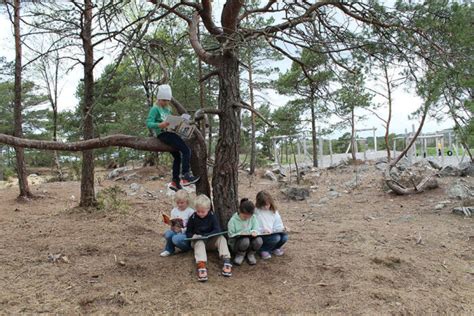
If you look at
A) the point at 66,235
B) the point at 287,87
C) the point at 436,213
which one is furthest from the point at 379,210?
the point at 287,87

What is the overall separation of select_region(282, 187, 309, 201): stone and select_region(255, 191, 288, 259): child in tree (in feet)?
15.0

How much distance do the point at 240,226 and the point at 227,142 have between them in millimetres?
819

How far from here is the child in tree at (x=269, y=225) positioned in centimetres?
353

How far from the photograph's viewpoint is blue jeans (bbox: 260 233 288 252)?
11.6ft

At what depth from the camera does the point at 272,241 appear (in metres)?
3.56

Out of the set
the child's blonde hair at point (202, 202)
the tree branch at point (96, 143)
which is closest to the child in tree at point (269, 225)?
the child's blonde hair at point (202, 202)

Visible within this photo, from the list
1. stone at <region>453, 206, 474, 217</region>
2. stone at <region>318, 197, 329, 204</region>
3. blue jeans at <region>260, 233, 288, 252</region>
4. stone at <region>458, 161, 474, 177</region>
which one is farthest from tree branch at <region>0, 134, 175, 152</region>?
stone at <region>458, 161, 474, 177</region>

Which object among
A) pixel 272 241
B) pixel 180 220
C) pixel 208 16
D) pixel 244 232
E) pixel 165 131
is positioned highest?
pixel 208 16

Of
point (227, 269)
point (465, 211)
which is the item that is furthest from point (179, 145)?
point (465, 211)

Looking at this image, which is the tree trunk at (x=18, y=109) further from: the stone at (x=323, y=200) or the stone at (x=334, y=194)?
the stone at (x=334, y=194)

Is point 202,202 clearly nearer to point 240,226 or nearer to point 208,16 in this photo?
point 240,226

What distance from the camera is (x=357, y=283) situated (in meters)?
3.11

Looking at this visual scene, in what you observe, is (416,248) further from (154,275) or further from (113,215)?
(113,215)

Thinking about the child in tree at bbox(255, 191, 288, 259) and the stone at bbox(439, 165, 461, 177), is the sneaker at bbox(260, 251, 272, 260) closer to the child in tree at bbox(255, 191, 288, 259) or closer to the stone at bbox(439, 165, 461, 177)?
the child in tree at bbox(255, 191, 288, 259)
